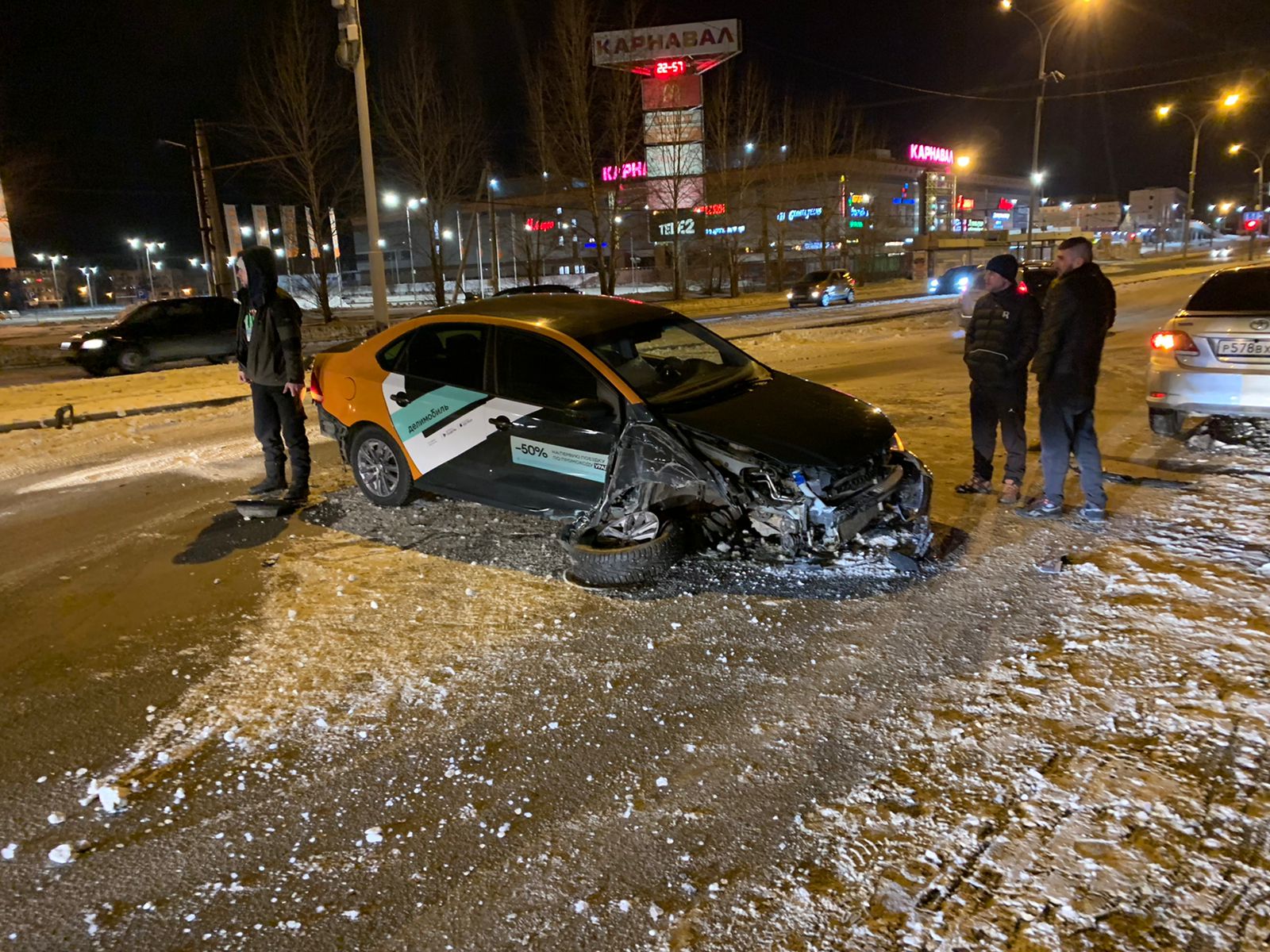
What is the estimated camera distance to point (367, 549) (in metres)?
5.93

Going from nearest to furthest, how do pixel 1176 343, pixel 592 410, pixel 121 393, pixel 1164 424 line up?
pixel 592 410
pixel 1176 343
pixel 1164 424
pixel 121 393

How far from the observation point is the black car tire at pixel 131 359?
60.2 feet

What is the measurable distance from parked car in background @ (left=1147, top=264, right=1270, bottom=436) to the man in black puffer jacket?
2149 millimetres

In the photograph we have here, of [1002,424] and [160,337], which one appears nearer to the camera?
[1002,424]

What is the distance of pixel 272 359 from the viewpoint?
6805mm

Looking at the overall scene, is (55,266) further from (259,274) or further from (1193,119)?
(259,274)

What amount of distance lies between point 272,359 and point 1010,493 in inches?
227

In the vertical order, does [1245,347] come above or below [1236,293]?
below

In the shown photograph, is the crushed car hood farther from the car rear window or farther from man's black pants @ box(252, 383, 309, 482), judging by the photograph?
the car rear window

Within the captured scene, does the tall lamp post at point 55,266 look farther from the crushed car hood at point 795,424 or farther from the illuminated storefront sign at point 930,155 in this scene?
the crushed car hood at point 795,424

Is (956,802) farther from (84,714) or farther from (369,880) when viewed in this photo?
(84,714)

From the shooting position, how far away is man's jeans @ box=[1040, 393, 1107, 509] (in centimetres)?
600

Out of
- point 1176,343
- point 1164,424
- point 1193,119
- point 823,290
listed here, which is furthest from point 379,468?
point 1193,119

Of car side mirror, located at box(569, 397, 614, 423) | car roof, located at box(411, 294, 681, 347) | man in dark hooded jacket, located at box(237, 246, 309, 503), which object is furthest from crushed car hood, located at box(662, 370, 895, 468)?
man in dark hooded jacket, located at box(237, 246, 309, 503)
